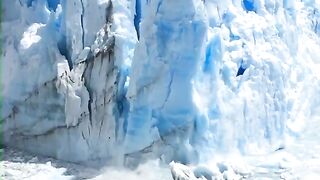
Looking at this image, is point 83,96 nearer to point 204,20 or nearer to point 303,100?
point 204,20

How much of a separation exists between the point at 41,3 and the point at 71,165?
6.85 ft

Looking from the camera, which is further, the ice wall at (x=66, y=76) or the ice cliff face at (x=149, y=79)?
the ice wall at (x=66, y=76)

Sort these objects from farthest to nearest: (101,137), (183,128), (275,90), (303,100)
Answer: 1. (303,100)
2. (275,90)
3. (101,137)
4. (183,128)

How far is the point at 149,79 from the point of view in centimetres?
542

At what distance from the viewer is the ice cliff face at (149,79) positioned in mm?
5363

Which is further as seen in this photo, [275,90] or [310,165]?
[275,90]

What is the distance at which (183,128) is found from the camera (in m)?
5.30

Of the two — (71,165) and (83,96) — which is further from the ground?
(83,96)

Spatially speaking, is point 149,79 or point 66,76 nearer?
point 149,79

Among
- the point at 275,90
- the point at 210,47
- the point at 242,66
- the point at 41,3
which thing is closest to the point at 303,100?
the point at 275,90

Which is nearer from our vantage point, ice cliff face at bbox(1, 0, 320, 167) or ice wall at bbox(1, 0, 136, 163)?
ice cliff face at bbox(1, 0, 320, 167)

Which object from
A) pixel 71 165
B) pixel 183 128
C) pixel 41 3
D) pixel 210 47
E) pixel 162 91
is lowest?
pixel 71 165

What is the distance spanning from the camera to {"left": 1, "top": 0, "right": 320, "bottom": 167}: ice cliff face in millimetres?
5363

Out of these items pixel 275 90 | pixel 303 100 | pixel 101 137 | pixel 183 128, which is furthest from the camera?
pixel 303 100
